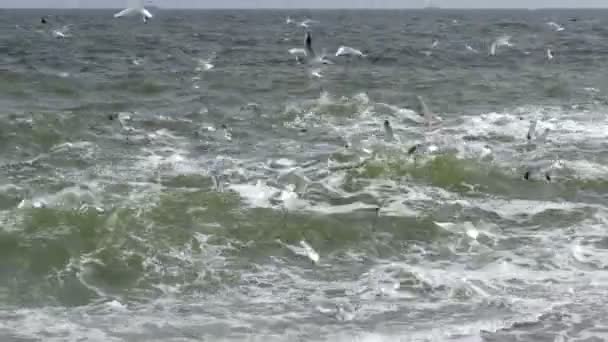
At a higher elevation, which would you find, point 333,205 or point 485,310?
point 333,205

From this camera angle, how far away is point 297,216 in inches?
280

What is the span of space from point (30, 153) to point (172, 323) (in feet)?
17.2

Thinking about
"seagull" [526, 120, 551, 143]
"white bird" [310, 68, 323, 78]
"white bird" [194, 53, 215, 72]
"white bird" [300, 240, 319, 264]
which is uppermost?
"white bird" [194, 53, 215, 72]

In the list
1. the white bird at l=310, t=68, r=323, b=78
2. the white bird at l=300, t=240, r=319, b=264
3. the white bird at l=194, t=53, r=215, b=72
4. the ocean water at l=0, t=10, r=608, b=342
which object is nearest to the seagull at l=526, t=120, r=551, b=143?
the ocean water at l=0, t=10, r=608, b=342

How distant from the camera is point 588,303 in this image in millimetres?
5199

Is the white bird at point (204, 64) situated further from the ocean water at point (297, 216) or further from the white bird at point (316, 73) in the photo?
the ocean water at point (297, 216)

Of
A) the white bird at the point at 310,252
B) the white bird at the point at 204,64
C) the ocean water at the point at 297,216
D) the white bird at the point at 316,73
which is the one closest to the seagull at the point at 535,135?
the ocean water at the point at 297,216

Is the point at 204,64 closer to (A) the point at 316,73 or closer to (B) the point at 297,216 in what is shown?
(A) the point at 316,73

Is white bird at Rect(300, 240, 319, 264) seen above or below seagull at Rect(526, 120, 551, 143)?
below

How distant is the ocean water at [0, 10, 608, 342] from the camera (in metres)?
5.05

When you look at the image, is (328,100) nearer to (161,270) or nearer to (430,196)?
(430,196)

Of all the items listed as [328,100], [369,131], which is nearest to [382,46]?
[328,100]

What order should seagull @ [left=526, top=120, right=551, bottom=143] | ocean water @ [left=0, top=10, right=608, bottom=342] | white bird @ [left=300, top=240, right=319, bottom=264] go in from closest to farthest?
ocean water @ [left=0, top=10, right=608, bottom=342], white bird @ [left=300, top=240, right=319, bottom=264], seagull @ [left=526, top=120, right=551, bottom=143]

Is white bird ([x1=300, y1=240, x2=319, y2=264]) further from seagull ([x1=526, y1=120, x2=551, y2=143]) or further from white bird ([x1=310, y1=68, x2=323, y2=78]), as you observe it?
white bird ([x1=310, y1=68, x2=323, y2=78])
